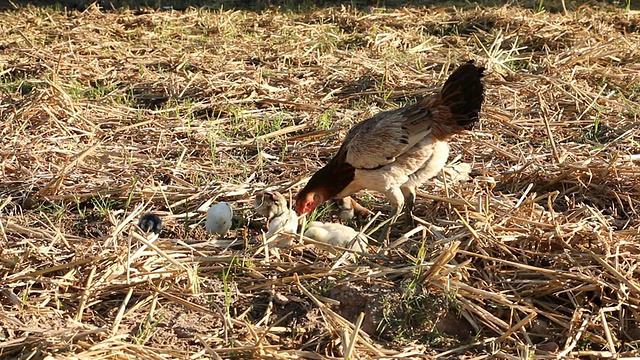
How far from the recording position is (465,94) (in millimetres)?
4066

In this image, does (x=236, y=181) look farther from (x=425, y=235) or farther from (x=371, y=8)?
(x=371, y=8)

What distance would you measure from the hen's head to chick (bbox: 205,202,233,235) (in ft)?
1.26

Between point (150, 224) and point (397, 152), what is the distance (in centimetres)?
133

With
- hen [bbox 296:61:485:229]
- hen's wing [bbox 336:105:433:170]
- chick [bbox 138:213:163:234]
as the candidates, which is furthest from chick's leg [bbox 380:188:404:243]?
chick [bbox 138:213:163:234]

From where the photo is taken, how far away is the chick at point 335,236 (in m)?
3.88

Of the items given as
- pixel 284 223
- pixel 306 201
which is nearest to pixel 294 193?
pixel 306 201

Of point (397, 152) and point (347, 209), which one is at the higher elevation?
point (397, 152)

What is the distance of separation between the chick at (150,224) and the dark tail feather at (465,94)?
62.8 inches

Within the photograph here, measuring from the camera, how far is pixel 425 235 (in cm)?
392

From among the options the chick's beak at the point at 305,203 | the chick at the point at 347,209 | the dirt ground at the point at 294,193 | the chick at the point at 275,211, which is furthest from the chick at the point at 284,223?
the chick at the point at 347,209

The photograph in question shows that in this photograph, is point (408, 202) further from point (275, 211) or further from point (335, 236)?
point (275, 211)

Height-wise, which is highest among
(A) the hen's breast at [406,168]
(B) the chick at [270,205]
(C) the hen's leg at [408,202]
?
(A) the hen's breast at [406,168]

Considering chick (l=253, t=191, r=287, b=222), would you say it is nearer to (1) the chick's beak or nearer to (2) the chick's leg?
(1) the chick's beak

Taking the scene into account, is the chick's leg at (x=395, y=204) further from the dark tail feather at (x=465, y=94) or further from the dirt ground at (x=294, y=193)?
the dark tail feather at (x=465, y=94)
